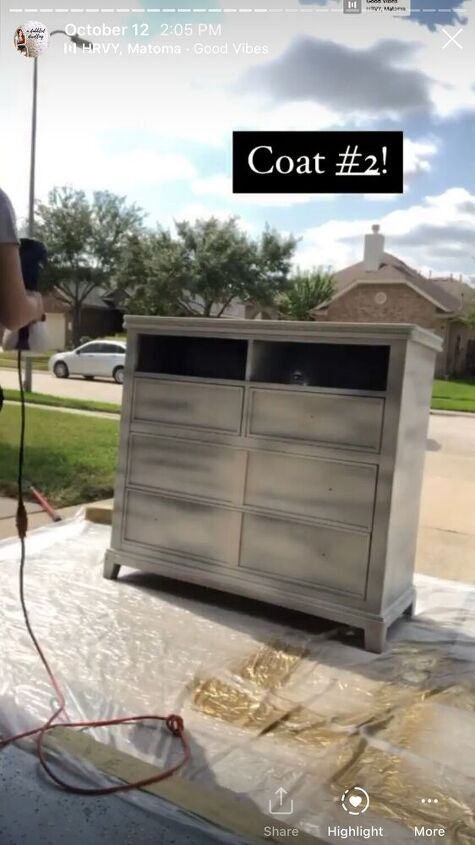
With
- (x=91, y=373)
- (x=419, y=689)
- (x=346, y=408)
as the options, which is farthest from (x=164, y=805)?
(x=91, y=373)

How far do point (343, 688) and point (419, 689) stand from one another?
0.18 meters

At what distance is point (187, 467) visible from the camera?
6.29ft

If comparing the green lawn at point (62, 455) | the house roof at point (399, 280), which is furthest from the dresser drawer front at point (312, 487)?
the green lawn at point (62, 455)

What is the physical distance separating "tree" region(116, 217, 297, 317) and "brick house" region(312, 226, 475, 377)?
0.35 m

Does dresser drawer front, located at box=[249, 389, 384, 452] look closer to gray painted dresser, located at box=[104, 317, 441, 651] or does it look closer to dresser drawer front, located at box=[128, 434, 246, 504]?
gray painted dresser, located at box=[104, 317, 441, 651]

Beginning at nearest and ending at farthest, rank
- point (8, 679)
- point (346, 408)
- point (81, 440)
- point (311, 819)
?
point (311, 819)
point (8, 679)
point (346, 408)
point (81, 440)

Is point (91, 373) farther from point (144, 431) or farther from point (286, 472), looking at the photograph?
point (286, 472)

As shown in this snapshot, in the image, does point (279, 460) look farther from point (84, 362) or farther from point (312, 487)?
point (84, 362)

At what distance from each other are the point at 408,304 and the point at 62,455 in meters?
2.04

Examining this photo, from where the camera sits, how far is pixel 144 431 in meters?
1.99

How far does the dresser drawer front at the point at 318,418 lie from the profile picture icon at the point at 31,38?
3.19 ft

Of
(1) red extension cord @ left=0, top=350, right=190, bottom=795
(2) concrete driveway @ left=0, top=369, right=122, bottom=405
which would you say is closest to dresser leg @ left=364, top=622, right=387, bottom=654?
(1) red extension cord @ left=0, top=350, right=190, bottom=795

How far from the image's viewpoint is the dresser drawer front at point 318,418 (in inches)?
64.9

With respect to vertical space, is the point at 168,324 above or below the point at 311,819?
above
